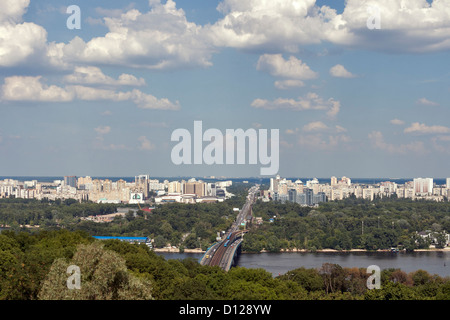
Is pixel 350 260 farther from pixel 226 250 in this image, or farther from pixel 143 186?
pixel 143 186

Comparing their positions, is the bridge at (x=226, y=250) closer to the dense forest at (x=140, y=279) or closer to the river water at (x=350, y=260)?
the river water at (x=350, y=260)

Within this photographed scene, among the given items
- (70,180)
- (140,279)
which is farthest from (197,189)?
(140,279)

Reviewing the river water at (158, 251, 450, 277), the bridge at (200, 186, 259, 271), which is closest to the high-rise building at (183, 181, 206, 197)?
the bridge at (200, 186, 259, 271)

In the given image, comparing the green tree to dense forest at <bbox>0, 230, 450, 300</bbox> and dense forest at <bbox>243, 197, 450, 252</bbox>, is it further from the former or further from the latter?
dense forest at <bbox>243, 197, 450, 252</bbox>

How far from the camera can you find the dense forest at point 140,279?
5230 mm

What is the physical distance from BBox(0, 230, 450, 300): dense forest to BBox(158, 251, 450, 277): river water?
5.74 meters

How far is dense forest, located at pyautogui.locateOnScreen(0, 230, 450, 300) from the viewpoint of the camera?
17.2ft

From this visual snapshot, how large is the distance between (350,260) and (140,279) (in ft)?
56.8

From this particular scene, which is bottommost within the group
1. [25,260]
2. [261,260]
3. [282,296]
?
[261,260]

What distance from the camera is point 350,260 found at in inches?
874

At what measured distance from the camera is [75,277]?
5.20 m
